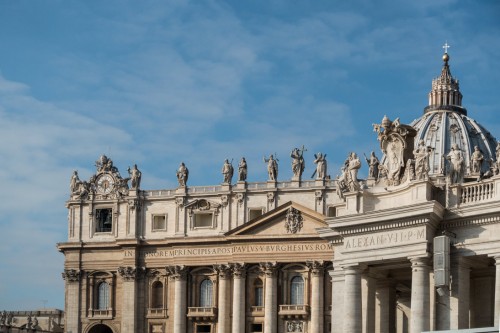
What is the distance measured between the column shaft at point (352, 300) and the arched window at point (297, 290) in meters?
56.6

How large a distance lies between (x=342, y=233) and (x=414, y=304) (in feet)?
16.6

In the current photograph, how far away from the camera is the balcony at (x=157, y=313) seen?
11688 cm

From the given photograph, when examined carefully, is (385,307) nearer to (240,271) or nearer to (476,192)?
(476,192)

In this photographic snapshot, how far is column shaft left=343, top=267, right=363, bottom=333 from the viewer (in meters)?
55.0

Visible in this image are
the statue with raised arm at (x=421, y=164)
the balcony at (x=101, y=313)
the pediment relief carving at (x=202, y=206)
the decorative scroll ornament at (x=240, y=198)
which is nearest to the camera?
the statue with raised arm at (x=421, y=164)

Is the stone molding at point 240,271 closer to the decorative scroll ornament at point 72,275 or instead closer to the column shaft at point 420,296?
the decorative scroll ornament at point 72,275

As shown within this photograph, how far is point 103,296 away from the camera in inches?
4761

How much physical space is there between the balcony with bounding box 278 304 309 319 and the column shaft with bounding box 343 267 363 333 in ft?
181

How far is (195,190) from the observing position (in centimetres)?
11781

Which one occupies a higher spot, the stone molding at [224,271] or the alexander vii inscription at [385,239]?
the stone molding at [224,271]

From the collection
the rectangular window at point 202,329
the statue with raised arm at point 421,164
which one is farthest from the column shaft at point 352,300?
the rectangular window at point 202,329

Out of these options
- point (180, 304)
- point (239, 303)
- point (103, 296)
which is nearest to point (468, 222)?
point (239, 303)

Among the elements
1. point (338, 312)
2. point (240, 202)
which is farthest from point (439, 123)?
point (338, 312)

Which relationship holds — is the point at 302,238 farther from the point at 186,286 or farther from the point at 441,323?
the point at 441,323
